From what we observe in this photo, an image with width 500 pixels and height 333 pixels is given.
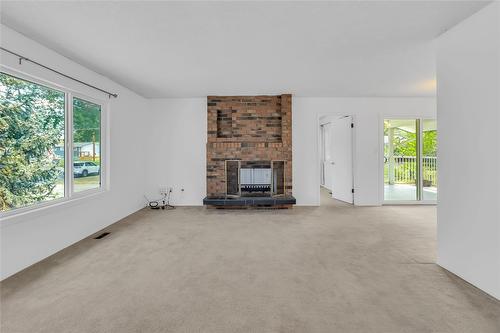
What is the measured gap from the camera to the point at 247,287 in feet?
7.09

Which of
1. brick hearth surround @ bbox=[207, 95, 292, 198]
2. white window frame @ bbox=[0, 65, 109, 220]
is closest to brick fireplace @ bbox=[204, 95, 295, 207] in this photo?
brick hearth surround @ bbox=[207, 95, 292, 198]

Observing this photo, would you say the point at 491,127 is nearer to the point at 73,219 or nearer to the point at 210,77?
the point at 210,77

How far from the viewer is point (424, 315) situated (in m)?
1.79

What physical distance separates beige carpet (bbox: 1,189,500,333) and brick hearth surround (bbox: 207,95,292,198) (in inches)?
77.3

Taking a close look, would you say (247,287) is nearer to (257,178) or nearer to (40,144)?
(40,144)

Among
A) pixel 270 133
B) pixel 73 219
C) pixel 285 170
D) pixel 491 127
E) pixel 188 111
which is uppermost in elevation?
pixel 188 111

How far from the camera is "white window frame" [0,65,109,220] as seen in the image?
8.45ft

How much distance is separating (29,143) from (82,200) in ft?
3.30

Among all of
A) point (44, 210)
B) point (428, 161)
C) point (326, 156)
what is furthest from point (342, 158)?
point (44, 210)

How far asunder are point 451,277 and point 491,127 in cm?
139

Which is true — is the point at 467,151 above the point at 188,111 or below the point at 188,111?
below

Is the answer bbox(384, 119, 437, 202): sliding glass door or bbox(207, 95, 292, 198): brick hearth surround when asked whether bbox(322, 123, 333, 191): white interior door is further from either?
bbox(207, 95, 292, 198): brick hearth surround

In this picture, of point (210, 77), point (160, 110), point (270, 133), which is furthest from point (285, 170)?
point (160, 110)

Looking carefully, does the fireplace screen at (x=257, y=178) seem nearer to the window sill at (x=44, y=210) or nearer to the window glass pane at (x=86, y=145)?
the window glass pane at (x=86, y=145)
